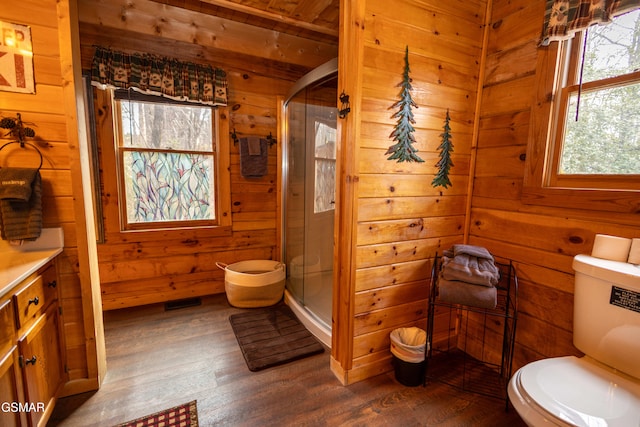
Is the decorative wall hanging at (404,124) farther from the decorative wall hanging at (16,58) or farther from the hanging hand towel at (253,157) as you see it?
the decorative wall hanging at (16,58)

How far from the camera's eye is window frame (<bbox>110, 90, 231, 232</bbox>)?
7.79ft

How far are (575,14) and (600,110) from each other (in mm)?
465

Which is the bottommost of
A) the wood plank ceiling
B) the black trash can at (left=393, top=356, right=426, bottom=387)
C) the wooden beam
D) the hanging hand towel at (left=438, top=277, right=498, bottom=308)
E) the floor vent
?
the floor vent

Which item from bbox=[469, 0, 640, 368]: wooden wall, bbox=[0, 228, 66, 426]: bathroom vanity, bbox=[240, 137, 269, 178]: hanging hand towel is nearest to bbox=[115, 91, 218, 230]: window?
bbox=[240, 137, 269, 178]: hanging hand towel

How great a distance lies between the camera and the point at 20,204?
130 cm

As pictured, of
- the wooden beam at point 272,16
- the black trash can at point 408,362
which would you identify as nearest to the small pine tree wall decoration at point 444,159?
the black trash can at point 408,362

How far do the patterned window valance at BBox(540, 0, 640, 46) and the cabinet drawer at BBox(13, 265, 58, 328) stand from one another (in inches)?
104

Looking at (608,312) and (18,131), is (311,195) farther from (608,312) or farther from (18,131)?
(608,312)

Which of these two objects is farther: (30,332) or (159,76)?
(159,76)

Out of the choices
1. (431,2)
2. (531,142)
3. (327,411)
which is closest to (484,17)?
(431,2)

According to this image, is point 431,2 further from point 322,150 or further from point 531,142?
point 322,150

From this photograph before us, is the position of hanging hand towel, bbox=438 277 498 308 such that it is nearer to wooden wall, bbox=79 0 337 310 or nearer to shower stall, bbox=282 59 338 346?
shower stall, bbox=282 59 338 346

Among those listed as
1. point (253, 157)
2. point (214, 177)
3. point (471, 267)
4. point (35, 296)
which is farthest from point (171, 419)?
point (253, 157)

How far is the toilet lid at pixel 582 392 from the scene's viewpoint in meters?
0.91
